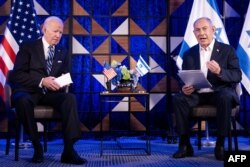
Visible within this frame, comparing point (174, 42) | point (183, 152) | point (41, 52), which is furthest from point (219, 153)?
point (174, 42)

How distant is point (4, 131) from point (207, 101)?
Answer: 3138 millimetres

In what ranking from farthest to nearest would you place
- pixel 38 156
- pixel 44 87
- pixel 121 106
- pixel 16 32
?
pixel 121 106
pixel 16 32
pixel 44 87
pixel 38 156

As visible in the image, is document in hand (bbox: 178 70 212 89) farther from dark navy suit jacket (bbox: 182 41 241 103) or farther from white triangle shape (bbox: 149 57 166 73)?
white triangle shape (bbox: 149 57 166 73)

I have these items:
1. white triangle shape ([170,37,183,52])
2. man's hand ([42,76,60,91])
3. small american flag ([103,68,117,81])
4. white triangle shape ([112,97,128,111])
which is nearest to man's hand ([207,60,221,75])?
small american flag ([103,68,117,81])

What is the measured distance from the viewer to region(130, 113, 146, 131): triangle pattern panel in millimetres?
6055

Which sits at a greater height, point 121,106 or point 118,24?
point 118,24

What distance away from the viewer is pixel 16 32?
5422 mm

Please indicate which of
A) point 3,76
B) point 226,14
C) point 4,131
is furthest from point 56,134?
point 226,14

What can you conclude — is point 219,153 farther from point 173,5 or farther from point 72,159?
point 173,5

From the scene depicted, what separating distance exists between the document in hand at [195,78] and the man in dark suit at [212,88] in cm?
6

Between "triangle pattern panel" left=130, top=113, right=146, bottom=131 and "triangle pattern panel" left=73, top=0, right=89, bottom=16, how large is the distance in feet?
5.53

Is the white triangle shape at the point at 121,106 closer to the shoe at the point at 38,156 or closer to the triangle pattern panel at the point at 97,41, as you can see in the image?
the triangle pattern panel at the point at 97,41

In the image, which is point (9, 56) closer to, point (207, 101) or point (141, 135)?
point (141, 135)

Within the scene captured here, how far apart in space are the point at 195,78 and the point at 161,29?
229 centimetres
